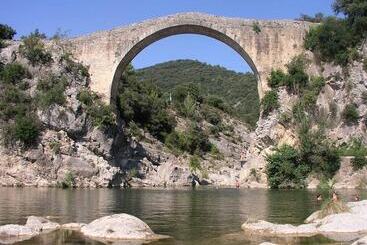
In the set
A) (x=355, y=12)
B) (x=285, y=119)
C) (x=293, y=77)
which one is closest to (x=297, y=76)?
(x=293, y=77)

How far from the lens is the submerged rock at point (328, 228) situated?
12.3m

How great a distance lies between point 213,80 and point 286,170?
79377mm

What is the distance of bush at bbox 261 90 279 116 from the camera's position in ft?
115

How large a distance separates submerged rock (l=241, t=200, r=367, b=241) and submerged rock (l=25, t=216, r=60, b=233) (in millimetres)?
4425

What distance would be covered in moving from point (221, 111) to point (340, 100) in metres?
39.0

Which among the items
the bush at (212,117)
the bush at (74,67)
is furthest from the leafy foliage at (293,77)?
the bush at (212,117)

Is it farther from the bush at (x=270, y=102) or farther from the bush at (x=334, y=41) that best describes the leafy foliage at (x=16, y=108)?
the bush at (x=334, y=41)

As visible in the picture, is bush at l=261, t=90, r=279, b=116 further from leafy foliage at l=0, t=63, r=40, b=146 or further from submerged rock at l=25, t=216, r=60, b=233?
submerged rock at l=25, t=216, r=60, b=233

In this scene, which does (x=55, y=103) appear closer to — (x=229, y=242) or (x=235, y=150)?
(x=229, y=242)

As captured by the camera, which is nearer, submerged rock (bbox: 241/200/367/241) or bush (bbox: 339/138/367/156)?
submerged rock (bbox: 241/200/367/241)

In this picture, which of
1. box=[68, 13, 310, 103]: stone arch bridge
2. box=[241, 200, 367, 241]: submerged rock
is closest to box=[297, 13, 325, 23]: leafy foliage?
box=[68, 13, 310, 103]: stone arch bridge

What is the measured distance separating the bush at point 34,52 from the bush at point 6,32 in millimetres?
3510

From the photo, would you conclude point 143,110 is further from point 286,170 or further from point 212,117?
point 286,170

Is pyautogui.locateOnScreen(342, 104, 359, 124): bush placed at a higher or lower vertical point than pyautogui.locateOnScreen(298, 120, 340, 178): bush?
higher
